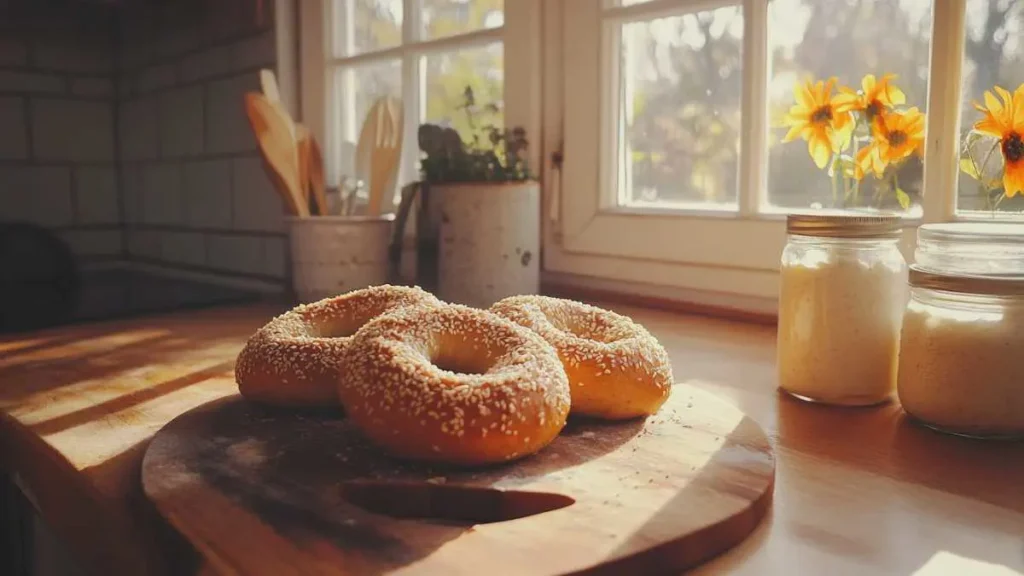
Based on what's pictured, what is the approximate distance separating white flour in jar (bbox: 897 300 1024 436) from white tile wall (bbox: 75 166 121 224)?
75.4 inches

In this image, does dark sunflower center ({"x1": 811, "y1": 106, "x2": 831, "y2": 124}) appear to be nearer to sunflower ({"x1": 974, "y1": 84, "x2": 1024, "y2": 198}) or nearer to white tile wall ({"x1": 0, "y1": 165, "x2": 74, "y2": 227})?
sunflower ({"x1": 974, "y1": 84, "x2": 1024, "y2": 198})

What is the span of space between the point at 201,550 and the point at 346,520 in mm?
→ 72

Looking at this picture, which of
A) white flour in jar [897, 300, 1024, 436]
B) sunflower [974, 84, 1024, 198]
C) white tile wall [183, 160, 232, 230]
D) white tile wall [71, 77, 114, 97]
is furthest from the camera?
white tile wall [71, 77, 114, 97]


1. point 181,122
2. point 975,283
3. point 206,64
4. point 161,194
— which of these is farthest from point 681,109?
point 161,194

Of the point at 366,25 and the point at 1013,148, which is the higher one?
the point at 366,25

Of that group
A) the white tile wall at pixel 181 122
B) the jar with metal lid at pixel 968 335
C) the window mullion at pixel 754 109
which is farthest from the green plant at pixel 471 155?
the white tile wall at pixel 181 122

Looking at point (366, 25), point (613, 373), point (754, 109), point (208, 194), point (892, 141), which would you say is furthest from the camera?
point (208, 194)

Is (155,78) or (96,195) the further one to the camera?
(96,195)

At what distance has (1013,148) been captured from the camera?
694 millimetres

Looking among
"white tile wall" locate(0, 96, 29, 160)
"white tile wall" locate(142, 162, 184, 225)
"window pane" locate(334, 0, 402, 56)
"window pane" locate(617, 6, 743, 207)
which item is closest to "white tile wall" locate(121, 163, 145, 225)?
"white tile wall" locate(142, 162, 184, 225)

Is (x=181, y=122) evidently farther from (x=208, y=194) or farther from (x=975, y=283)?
(x=975, y=283)

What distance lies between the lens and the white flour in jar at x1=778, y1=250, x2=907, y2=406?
671 millimetres

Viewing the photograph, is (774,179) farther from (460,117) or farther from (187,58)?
(187,58)

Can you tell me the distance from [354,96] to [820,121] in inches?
39.3
